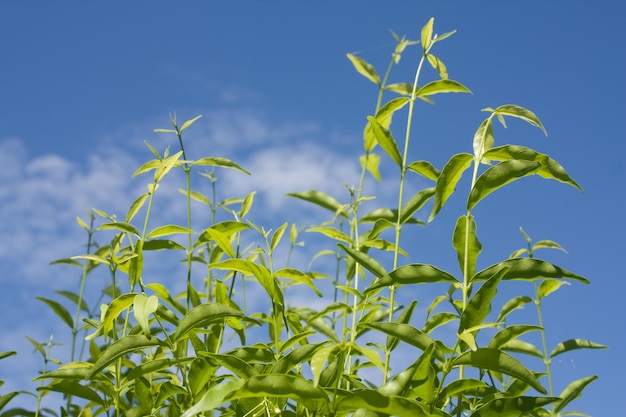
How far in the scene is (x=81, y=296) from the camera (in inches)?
83.5

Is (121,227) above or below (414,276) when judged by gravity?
above

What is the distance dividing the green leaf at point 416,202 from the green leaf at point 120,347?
56cm

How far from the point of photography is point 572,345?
4.81ft

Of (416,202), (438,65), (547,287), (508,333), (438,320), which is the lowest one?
(508,333)

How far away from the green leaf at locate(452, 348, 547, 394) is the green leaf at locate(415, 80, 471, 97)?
1.88ft

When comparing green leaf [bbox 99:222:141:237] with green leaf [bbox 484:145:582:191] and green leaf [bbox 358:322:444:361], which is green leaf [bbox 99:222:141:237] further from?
green leaf [bbox 484:145:582:191]

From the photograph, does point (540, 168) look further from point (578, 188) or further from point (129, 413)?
point (129, 413)

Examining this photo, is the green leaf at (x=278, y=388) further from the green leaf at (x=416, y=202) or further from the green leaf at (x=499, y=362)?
the green leaf at (x=416, y=202)

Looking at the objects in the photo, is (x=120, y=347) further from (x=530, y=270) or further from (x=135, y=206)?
(x=530, y=270)

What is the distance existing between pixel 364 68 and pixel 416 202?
25.3 inches

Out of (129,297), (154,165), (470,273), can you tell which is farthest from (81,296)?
(470,273)

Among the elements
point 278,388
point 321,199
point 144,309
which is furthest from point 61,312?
point 278,388

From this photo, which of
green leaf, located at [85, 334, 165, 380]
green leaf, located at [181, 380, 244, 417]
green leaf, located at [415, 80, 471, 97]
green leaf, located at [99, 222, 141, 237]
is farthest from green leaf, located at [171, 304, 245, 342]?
green leaf, located at [415, 80, 471, 97]

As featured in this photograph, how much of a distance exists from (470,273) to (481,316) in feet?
0.43
